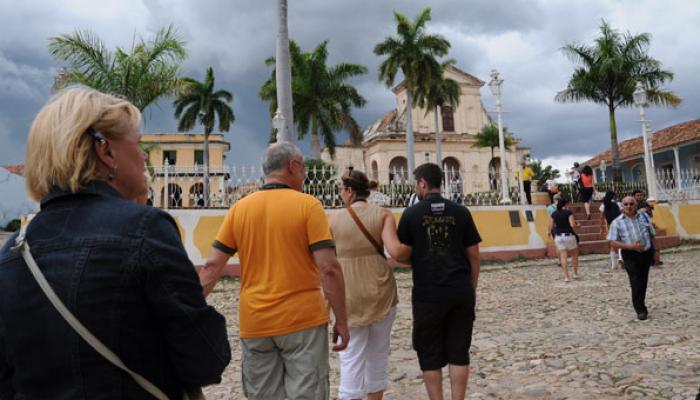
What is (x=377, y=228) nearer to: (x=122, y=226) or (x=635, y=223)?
(x=122, y=226)

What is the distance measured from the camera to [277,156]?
2.79 metres

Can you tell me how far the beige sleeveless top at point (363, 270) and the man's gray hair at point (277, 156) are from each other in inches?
30.4

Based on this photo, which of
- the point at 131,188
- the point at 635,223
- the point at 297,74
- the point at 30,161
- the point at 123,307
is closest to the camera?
the point at 123,307

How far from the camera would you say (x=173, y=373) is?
1.31 m

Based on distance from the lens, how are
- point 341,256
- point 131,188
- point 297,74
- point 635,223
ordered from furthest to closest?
point 297,74
point 635,223
point 341,256
point 131,188

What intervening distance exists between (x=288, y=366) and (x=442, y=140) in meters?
40.7

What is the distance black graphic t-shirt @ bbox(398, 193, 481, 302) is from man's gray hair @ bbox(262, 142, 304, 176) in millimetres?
1021

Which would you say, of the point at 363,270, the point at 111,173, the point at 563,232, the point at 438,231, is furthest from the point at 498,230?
the point at 111,173

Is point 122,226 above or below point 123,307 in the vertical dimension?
above

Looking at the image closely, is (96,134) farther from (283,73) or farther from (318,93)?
(318,93)

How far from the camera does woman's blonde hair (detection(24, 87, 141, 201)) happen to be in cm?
126

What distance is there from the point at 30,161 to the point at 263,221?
1.35 m

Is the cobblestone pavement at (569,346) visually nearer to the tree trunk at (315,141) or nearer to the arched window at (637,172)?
the tree trunk at (315,141)

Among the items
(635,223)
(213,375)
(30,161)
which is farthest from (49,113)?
(635,223)
